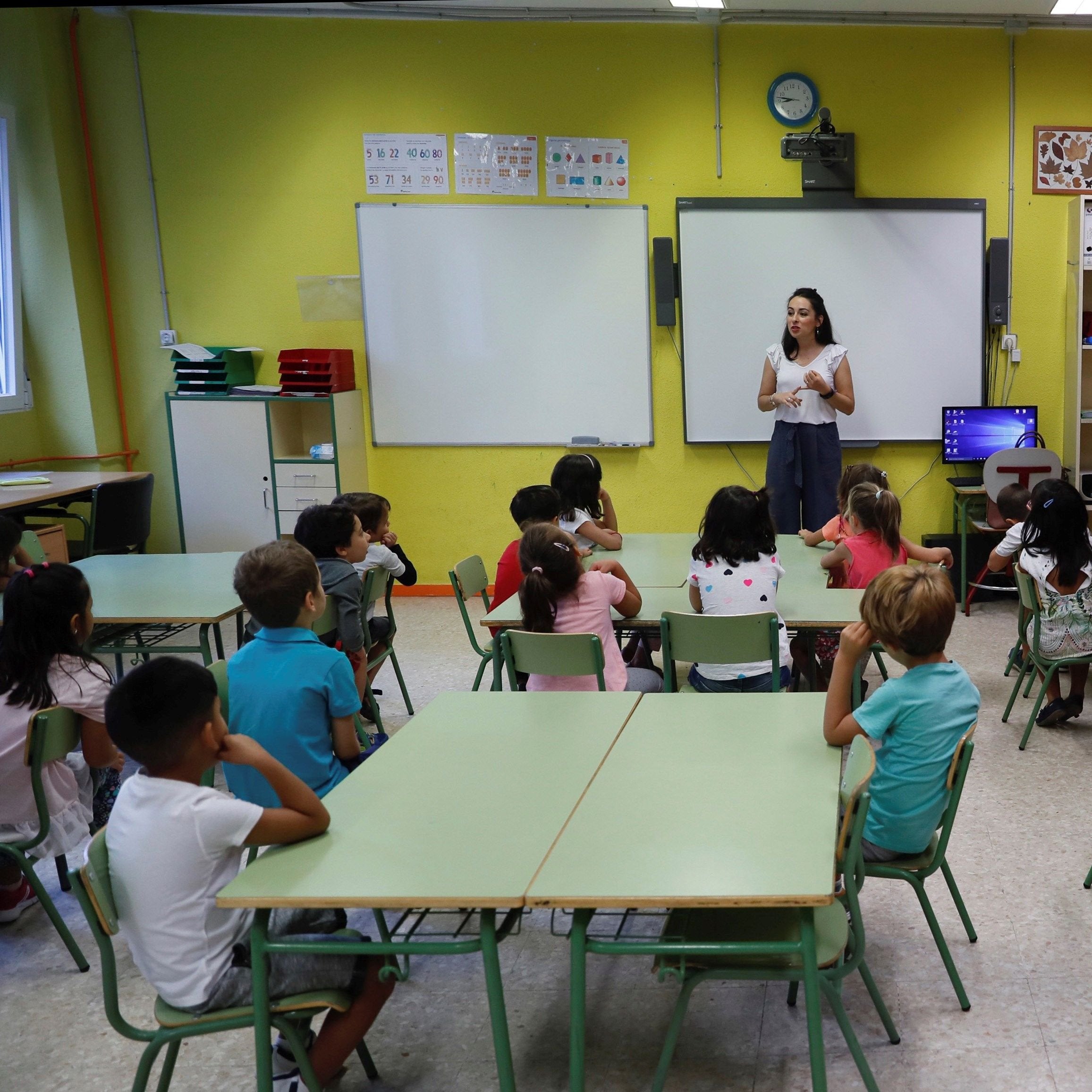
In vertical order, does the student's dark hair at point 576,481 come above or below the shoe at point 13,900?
above

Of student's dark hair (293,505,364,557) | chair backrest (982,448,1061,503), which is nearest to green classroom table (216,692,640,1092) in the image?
student's dark hair (293,505,364,557)

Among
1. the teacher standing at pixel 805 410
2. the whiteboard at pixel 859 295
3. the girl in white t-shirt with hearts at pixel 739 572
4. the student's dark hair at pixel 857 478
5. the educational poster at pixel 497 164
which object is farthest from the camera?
the educational poster at pixel 497 164

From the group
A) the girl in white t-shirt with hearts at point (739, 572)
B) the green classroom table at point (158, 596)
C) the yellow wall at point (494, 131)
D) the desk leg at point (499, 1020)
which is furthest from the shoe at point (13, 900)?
the yellow wall at point (494, 131)

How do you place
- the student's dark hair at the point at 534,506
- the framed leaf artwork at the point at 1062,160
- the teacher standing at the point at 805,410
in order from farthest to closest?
the framed leaf artwork at the point at 1062,160, the teacher standing at the point at 805,410, the student's dark hair at the point at 534,506

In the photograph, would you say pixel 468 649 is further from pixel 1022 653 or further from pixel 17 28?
pixel 17 28

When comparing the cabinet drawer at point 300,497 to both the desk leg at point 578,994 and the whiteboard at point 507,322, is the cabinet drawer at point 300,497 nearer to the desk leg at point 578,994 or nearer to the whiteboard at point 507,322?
the whiteboard at point 507,322

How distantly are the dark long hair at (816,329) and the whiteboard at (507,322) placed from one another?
2.83 feet

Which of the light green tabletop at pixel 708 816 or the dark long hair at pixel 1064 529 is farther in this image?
the dark long hair at pixel 1064 529

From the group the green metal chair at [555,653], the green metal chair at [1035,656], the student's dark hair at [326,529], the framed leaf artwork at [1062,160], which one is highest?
the framed leaf artwork at [1062,160]

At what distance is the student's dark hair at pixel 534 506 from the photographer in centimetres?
369

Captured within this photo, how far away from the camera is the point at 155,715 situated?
69.2 inches

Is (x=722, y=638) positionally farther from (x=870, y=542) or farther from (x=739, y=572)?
(x=870, y=542)

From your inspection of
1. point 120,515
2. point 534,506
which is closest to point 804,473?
point 534,506

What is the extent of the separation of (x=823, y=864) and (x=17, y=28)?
621cm
